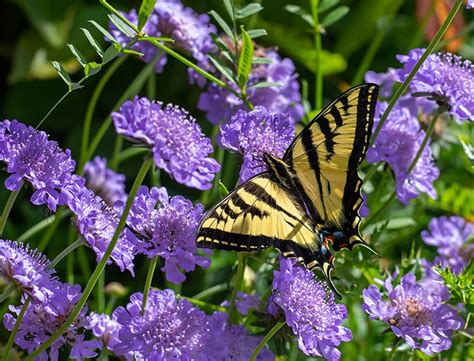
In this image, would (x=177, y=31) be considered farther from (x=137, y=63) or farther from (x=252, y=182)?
(x=137, y=63)

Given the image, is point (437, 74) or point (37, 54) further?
A: point (37, 54)

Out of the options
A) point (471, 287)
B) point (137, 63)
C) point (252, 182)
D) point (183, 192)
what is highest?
point (252, 182)

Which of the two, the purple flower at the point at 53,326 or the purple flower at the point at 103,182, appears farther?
the purple flower at the point at 103,182

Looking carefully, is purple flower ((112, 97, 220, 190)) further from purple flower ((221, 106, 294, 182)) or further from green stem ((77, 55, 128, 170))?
green stem ((77, 55, 128, 170))

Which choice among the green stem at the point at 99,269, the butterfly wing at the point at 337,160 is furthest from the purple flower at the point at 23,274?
the butterfly wing at the point at 337,160

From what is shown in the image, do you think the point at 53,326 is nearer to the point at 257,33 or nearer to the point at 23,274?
the point at 23,274

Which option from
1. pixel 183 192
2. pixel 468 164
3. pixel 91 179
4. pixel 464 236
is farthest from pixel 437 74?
pixel 183 192

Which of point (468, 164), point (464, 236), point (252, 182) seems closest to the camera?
point (252, 182)

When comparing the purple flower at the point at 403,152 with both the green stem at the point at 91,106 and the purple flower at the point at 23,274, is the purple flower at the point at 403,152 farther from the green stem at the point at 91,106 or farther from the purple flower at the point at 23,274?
the purple flower at the point at 23,274
